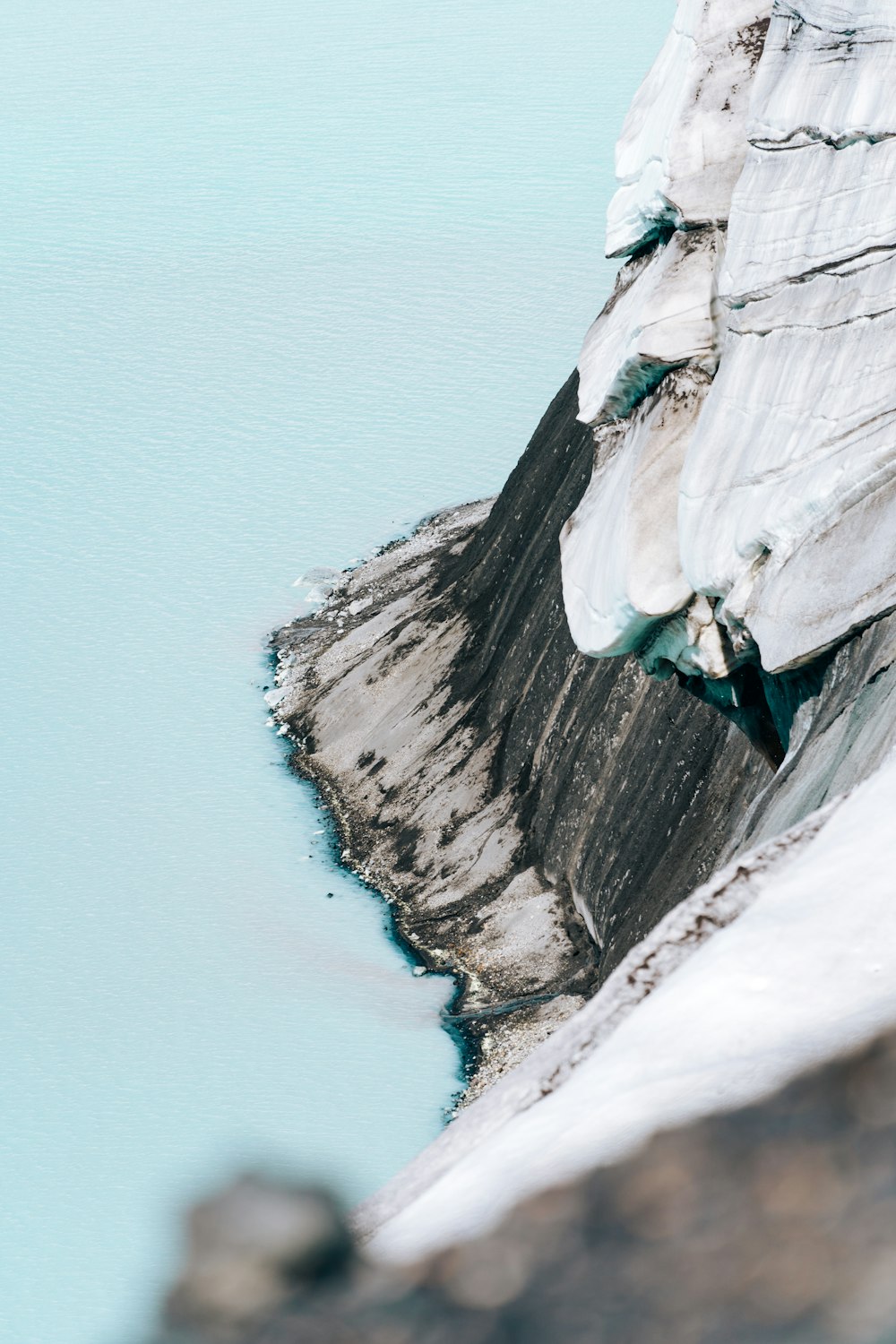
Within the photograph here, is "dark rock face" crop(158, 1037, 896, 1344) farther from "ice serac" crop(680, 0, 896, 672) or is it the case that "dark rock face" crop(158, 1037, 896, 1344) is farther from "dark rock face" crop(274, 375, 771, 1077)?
"dark rock face" crop(274, 375, 771, 1077)

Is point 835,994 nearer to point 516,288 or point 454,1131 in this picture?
point 454,1131

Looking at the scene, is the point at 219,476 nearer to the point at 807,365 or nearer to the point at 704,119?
the point at 704,119

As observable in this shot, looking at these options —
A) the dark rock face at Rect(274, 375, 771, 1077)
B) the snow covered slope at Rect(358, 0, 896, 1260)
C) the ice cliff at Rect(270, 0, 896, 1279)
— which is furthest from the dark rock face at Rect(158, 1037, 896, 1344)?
the dark rock face at Rect(274, 375, 771, 1077)

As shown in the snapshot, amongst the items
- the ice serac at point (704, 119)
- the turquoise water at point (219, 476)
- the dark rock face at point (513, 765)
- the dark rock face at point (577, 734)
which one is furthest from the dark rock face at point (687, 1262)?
the dark rock face at point (577, 734)

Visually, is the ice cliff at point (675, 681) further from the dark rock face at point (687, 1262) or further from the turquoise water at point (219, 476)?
the turquoise water at point (219, 476)

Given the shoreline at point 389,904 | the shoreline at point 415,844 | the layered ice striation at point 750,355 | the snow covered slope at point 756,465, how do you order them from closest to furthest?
the snow covered slope at point 756,465
the layered ice striation at point 750,355
the shoreline at point 389,904
the shoreline at point 415,844
